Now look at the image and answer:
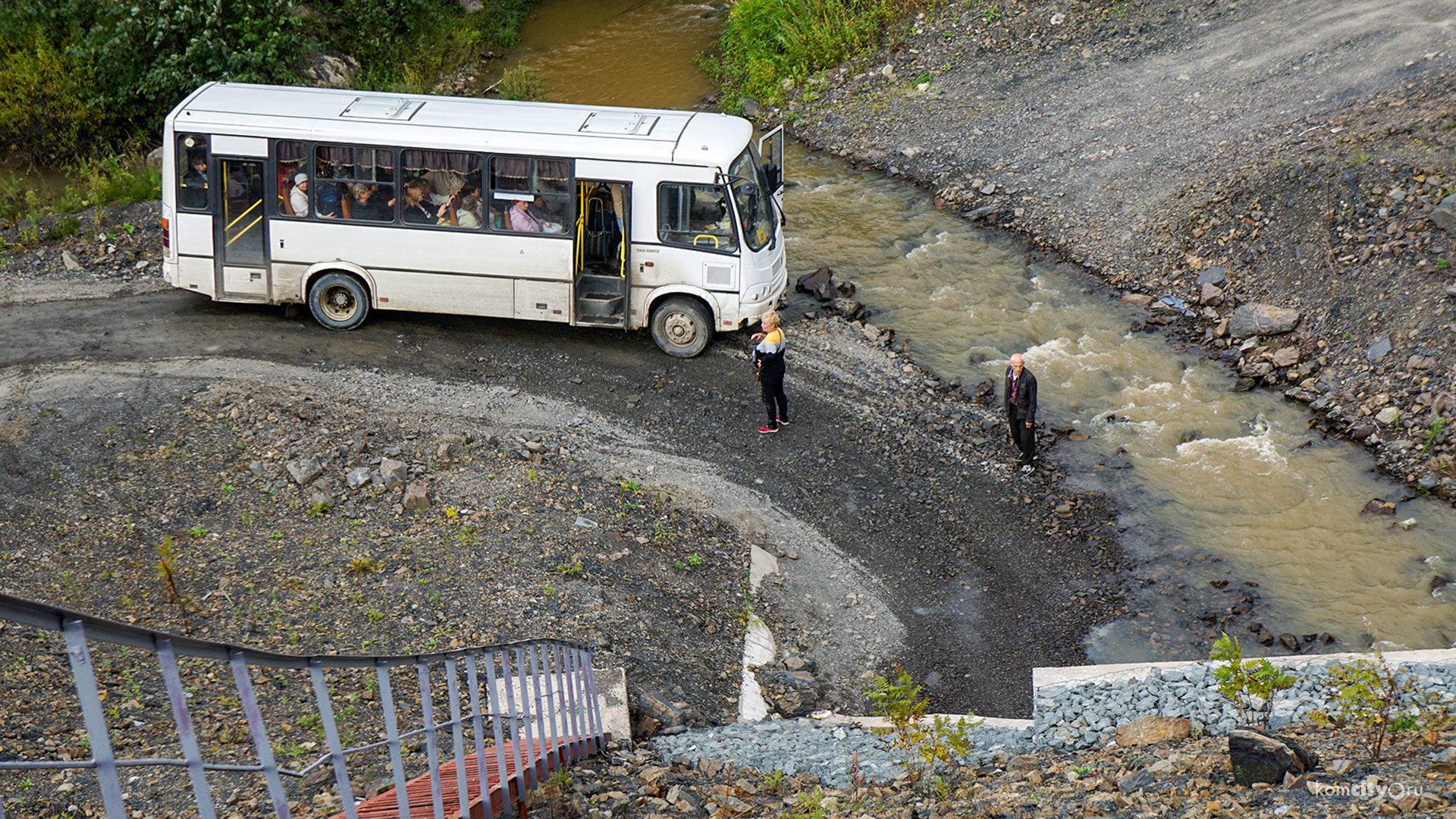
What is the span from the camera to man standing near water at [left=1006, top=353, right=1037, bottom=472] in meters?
11.9

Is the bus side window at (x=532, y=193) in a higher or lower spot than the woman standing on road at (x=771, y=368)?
higher

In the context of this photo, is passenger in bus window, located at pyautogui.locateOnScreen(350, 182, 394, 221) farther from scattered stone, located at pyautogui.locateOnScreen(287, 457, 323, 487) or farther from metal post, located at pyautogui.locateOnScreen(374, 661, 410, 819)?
metal post, located at pyautogui.locateOnScreen(374, 661, 410, 819)

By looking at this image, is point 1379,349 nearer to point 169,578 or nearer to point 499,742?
point 499,742

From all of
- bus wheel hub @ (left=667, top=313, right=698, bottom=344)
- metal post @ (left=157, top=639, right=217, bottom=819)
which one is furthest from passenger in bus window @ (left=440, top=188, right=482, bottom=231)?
metal post @ (left=157, top=639, right=217, bottom=819)

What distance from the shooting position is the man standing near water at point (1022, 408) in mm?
11906

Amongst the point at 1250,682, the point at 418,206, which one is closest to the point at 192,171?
the point at 418,206

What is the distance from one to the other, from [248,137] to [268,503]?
515cm

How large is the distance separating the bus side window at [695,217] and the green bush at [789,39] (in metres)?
10.6

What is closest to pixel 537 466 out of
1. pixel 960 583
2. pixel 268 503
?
pixel 268 503

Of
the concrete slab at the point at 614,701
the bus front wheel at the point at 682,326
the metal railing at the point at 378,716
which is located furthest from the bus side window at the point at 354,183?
the concrete slab at the point at 614,701

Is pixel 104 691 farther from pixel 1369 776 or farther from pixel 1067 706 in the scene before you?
pixel 1369 776

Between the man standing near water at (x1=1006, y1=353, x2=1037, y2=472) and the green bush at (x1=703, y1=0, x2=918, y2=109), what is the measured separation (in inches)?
505

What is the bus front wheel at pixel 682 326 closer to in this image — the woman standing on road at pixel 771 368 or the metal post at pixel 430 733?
the woman standing on road at pixel 771 368

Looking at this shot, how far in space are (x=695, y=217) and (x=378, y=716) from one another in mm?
A: 7592
